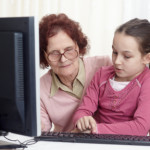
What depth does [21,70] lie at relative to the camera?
3.43 feet

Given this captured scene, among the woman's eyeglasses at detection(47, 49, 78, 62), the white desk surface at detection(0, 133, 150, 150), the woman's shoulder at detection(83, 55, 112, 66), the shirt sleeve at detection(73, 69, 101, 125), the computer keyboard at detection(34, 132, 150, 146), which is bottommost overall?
the white desk surface at detection(0, 133, 150, 150)

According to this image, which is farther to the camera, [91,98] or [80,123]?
[91,98]

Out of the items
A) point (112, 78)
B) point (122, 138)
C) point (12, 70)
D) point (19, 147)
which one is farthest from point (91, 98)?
point (12, 70)

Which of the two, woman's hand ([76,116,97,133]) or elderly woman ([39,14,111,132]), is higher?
elderly woman ([39,14,111,132])

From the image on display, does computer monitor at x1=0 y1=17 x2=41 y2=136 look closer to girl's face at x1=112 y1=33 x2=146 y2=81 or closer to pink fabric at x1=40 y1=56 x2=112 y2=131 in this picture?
girl's face at x1=112 y1=33 x2=146 y2=81

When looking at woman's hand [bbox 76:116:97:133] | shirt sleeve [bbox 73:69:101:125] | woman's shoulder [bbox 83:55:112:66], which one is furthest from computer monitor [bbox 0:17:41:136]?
woman's shoulder [bbox 83:55:112:66]

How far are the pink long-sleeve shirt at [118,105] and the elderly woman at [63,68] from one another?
0.12 meters

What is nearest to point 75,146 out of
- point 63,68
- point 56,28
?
point 63,68

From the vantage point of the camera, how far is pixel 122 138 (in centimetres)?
124

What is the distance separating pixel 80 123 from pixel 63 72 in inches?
14.2

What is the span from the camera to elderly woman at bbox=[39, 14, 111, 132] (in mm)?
1655

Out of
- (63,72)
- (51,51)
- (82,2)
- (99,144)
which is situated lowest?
(99,144)

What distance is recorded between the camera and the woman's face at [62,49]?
64.5 inches

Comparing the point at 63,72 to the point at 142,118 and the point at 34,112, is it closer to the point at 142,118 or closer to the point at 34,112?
the point at 142,118
